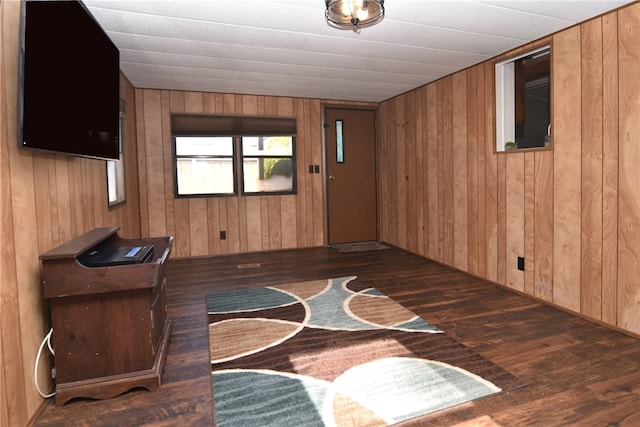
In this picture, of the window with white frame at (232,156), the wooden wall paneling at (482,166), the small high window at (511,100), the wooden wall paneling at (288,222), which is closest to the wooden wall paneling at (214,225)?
the window with white frame at (232,156)

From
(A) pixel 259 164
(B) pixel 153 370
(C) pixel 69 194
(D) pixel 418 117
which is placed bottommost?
(B) pixel 153 370

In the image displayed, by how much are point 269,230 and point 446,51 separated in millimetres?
3178

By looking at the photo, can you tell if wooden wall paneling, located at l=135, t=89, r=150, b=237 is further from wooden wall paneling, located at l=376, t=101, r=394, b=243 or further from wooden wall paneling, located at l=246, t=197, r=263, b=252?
wooden wall paneling, located at l=376, t=101, r=394, b=243

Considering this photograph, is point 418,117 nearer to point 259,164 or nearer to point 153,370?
point 259,164

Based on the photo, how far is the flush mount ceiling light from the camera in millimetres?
1890

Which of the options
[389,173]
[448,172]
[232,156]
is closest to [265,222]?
[232,156]

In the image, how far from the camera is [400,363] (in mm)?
2029

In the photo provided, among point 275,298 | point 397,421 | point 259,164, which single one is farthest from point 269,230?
point 397,421

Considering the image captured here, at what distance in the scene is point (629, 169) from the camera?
2.33m

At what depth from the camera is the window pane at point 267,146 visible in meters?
5.00

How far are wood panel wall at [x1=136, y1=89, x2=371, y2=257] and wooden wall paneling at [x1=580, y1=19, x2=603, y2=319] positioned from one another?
10.5ft

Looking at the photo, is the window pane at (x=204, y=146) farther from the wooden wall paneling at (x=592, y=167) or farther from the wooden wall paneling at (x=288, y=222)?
the wooden wall paneling at (x=592, y=167)

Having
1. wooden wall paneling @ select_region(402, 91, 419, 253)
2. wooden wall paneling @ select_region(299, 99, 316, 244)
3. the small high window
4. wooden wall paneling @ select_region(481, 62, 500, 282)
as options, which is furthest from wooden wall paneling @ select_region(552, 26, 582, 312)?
wooden wall paneling @ select_region(299, 99, 316, 244)

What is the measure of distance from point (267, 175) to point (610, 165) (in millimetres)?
3851
